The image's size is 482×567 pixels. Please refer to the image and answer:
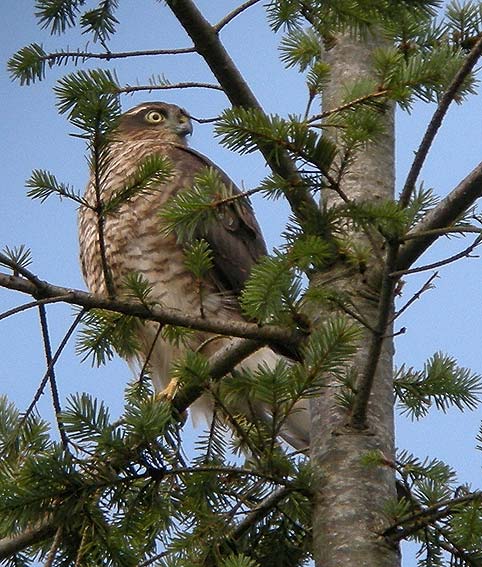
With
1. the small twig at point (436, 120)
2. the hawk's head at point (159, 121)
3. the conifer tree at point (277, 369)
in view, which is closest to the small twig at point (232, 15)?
the conifer tree at point (277, 369)

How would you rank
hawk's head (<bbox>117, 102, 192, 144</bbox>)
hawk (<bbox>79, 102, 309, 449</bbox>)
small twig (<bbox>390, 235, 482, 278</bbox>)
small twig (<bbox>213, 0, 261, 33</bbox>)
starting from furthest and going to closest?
hawk's head (<bbox>117, 102, 192, 144</bbox>) → hawk (<bbox>79, 102, 309, 449</bbox>) → small twig (<bbox>213, 0, 261, 33</bbox>) → small twig (<bbox>390, 235, 482, 278</bbox>)

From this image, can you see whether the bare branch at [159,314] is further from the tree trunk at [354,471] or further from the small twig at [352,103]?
the small twig at [352,103]

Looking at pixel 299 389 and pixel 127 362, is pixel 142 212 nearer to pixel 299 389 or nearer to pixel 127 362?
pixel 127 362

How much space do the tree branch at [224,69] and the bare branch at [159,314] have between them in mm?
346

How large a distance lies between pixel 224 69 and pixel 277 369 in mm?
1189

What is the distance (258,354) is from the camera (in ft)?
17.1

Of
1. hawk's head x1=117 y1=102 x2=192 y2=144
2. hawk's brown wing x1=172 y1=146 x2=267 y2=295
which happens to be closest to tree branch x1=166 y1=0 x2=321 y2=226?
hawk's brown wing x1=172 y1=146 x2=267 y2=295

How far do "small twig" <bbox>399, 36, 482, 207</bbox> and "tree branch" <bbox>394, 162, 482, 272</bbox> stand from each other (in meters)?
0.09

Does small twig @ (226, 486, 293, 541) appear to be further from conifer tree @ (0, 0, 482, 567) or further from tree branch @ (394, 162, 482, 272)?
tree branch @ (394, 162, 482, 272)

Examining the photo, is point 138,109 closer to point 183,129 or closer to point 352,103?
point 183,129

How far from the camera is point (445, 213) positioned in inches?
121

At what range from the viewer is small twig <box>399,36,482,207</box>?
2752 millimetres

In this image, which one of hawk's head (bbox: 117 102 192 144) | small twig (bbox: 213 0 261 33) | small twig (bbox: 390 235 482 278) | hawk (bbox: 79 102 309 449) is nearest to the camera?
small twig (bbox: 390 235 482 278)

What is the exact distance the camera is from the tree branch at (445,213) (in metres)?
3.01
